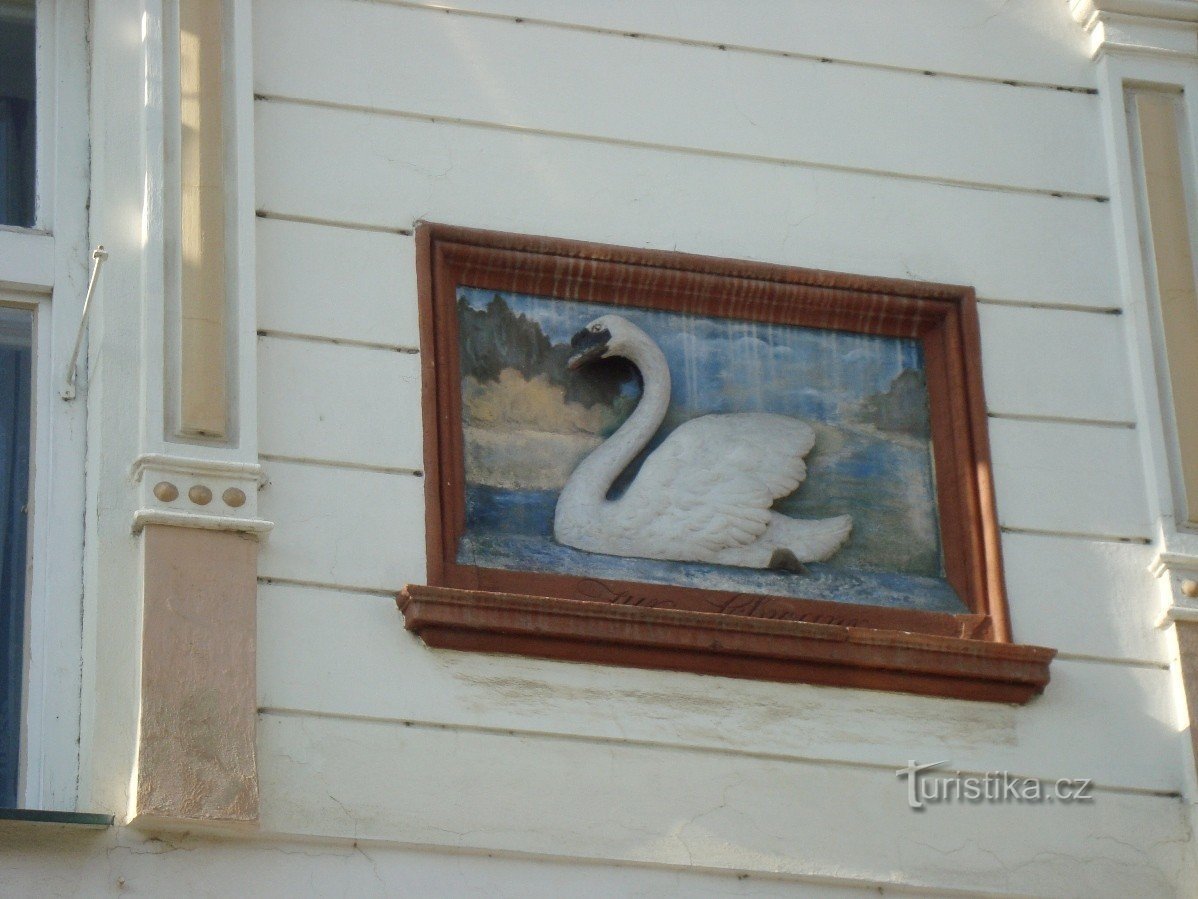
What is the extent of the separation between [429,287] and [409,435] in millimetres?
462

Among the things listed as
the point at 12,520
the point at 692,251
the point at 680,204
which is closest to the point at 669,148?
the point at 680,204

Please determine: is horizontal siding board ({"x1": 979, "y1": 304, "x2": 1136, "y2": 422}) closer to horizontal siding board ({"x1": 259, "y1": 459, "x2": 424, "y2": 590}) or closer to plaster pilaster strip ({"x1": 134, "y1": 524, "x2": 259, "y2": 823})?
horizontal siding board ({"x1": 259, "y1": 459, "x2": 424, "y2": 590})

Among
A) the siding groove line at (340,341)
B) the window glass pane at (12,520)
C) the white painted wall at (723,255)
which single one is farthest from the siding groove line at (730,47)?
the window glass pane at (12,520)

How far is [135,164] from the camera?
641 centimetres

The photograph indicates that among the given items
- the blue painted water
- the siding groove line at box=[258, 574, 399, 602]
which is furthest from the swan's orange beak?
the siding groove line at box=[258, 574, 399, 602]

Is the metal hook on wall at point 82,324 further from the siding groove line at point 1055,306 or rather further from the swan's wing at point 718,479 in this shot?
the siding groove line at point 1055,306

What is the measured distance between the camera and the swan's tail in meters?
6.52

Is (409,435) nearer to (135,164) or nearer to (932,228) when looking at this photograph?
(135,164)

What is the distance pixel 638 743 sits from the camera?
6.05 meters

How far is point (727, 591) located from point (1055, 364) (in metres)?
1.30

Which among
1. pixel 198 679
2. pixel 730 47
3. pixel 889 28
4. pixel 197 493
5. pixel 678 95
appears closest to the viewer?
pixel 198 679

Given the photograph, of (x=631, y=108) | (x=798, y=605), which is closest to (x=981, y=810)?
(x=798, y=605)

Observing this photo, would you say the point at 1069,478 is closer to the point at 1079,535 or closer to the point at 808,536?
the point at 1079,535

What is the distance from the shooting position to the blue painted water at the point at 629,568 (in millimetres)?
6297
